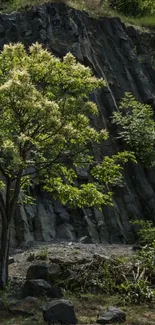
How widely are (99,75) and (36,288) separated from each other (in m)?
12.6

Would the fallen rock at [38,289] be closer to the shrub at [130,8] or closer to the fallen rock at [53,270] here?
the fallen rock at [53,270]

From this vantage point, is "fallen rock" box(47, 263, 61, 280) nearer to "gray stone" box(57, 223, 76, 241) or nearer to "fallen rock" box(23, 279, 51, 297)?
"fallen rock" box(23, 279, 51, 297)

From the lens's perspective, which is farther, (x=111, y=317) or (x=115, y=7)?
(x=115, y=7)

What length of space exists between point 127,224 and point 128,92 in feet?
21.5

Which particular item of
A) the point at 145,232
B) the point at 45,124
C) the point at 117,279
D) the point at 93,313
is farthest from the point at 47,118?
the point at 145,232

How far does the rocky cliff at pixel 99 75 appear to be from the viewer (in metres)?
13.9

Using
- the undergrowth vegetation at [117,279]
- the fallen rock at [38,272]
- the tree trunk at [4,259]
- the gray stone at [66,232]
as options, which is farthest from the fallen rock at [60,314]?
the gray stone at [66,232]

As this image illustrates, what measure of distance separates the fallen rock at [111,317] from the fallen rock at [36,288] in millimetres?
1259

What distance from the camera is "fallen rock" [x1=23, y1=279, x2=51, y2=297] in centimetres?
809

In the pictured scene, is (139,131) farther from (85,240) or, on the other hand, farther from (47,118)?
(47,118)

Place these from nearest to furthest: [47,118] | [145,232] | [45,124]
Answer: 1. [47,118]
2. [45,124]
3. [145,232]

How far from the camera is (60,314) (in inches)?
275

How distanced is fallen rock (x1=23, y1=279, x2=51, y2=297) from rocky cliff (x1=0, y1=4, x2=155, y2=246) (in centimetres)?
455

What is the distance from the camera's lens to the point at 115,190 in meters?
16.3
